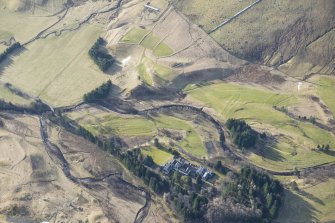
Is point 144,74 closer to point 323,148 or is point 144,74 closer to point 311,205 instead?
point 323,148

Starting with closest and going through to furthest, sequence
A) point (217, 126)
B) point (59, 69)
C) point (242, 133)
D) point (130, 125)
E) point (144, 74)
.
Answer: point (242, 133) → point (217, 126) → point (130, 125) → point (144, 74) → point (59, 69)

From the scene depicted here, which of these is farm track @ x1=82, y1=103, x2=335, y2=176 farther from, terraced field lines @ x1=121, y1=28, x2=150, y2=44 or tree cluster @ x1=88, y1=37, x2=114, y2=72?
terraced field lines @ x1=121, y1=28, x2=150, y2=44

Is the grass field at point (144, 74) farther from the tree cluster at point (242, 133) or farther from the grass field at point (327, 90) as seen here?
the grass field at point (327, 90)

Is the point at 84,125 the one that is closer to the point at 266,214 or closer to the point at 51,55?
the point at 51,55

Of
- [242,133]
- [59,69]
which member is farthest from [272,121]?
[59,69]

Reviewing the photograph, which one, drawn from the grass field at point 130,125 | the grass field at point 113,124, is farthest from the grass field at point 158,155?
the grass field at point 113,124
